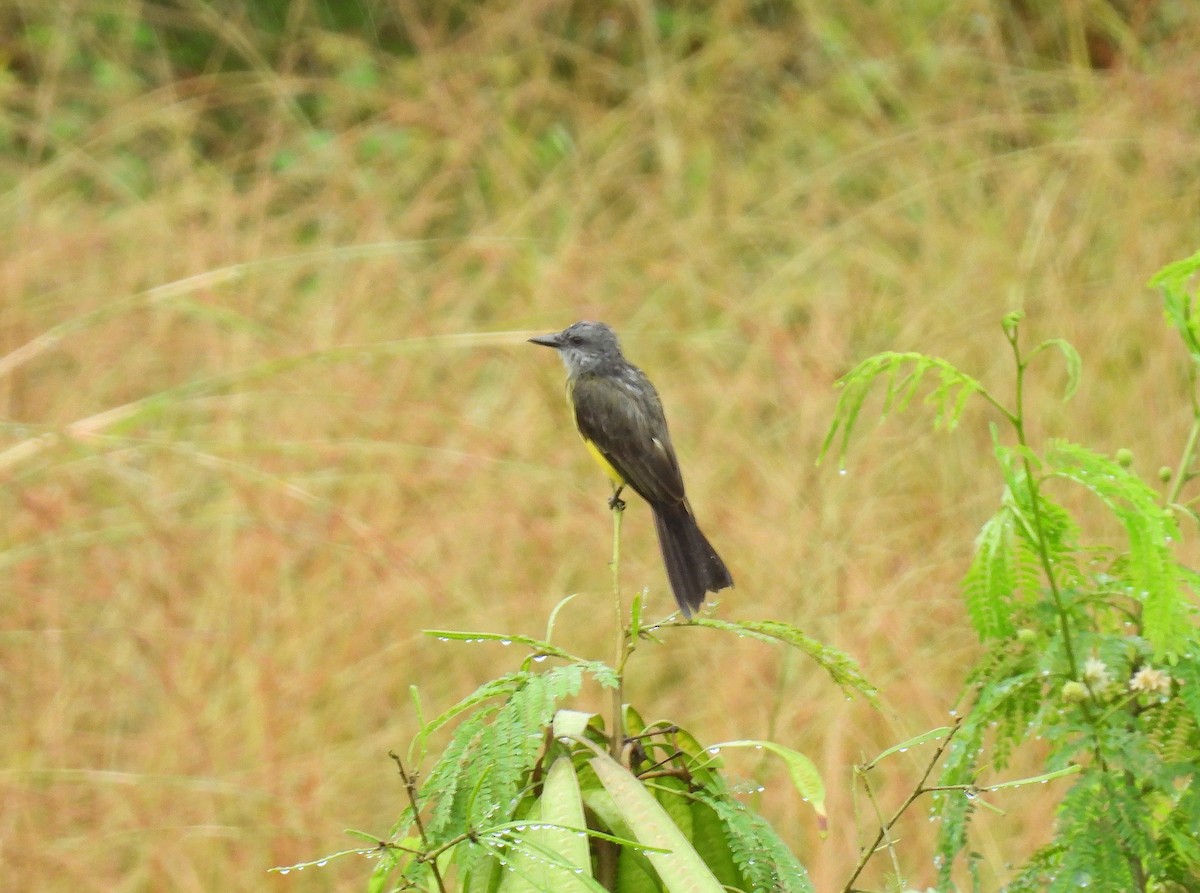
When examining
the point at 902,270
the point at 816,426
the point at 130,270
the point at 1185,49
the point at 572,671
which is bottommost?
the point at 572,671

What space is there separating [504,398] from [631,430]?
311 cm

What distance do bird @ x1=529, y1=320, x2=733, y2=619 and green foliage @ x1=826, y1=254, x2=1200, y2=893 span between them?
593 millimetres

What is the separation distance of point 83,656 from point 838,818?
1.99 metres

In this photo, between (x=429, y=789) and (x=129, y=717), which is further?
(x=129, y=717)

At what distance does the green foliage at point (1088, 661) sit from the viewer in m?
1.24

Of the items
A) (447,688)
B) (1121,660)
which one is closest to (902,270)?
(447,688)

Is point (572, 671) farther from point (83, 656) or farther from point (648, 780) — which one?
point (83, 656)

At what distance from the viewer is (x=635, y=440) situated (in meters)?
2.51

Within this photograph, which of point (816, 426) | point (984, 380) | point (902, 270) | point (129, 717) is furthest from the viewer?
point (902, 270)

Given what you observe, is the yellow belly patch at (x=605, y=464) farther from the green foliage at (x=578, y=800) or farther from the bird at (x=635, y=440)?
the green foliage at (x=578, y=800)

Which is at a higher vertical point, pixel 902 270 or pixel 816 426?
pixel 902 270

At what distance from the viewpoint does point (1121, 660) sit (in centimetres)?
133

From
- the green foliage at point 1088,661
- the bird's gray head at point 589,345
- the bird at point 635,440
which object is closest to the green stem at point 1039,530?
the green foliage at point 1088,661

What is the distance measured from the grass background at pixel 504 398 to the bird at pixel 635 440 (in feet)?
2.36
